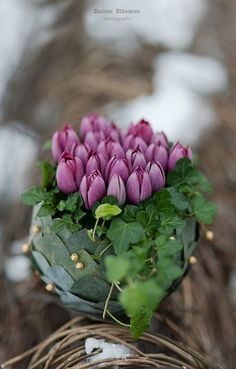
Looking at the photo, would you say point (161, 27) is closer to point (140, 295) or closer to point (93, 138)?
point (93, 138)

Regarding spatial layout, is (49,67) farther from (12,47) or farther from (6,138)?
(6,138)

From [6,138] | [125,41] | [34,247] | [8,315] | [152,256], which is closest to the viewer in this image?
[152,256]

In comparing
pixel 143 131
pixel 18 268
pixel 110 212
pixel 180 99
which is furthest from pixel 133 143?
pixel 180 99

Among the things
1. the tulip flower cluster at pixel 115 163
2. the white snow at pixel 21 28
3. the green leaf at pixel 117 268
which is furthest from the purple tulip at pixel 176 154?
the white snow at pixel 21 28

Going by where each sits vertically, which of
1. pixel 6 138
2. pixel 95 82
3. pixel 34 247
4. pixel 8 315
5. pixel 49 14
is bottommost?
pixel 8 315

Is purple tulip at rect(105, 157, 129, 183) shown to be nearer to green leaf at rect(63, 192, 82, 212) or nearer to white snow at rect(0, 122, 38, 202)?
green leaf at rect(63, 192, 82, 212)

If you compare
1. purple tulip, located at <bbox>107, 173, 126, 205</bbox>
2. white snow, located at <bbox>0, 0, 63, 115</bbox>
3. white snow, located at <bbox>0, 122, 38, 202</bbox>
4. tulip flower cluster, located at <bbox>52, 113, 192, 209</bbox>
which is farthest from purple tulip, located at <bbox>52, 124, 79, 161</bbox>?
white snow, located at <bbox>0, 0, 63, 115</bbox>

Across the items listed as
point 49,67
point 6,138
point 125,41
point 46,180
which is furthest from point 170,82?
point 46,180
